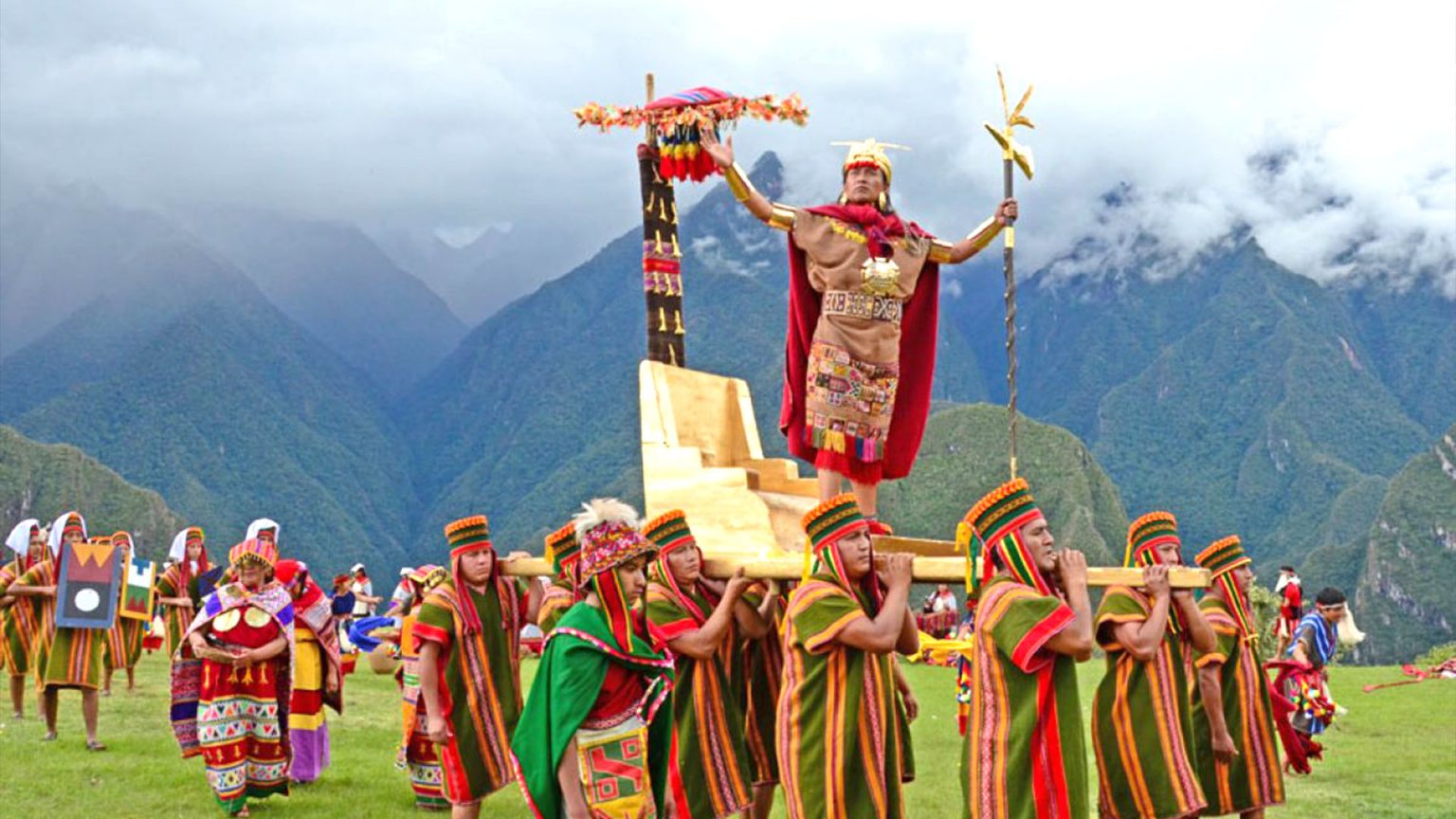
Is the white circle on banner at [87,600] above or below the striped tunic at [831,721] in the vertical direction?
above

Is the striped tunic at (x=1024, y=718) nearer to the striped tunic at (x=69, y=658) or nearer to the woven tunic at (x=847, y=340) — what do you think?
the woven tunic at (x=847, y=340)

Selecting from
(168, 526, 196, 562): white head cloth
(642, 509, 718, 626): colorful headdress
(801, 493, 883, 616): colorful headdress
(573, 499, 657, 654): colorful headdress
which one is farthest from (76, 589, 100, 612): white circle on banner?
(801, 493, 883, 616): colorful headdress

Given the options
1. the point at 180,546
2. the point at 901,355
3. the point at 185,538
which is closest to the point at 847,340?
the point at 901,355

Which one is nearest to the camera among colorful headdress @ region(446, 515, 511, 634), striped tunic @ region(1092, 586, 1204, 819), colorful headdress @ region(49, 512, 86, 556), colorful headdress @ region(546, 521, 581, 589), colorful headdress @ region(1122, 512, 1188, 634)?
colorful headdress @ region(546, 521, 581, 589)

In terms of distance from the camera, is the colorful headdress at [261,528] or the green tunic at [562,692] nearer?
the green tunic at [562,692]

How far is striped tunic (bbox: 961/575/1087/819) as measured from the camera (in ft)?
17.5

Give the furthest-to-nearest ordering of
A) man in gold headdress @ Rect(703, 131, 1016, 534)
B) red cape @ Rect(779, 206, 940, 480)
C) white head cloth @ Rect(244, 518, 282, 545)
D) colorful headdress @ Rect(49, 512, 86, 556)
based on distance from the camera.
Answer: colorful headdress @ Rect(49, 512, 86, 556) < white head cloth @ Rect(244, 518, 282, 545) < red cape @ Rect(779, 206, 940, 480) < man in gold headdress @ Rect(703, 131, 1016, 534)

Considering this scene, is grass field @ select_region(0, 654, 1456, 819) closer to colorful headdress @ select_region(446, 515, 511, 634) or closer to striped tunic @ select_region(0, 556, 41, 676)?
striped tunic @ select_region(0, 556, 41, 676)

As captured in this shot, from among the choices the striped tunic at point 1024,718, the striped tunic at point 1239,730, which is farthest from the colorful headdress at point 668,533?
the striped tunic at point 1239,730

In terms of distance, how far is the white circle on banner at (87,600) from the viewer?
39.4 ft

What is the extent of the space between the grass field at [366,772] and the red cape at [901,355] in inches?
108

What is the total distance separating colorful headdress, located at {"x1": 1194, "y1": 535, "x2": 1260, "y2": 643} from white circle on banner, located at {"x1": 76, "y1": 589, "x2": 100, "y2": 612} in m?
8.78

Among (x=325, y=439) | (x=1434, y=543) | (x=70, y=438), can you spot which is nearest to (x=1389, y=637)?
(x=1434, y=543)

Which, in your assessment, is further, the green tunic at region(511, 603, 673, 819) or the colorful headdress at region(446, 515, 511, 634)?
the colorful headdress at region(446, 515, 511, 634)
